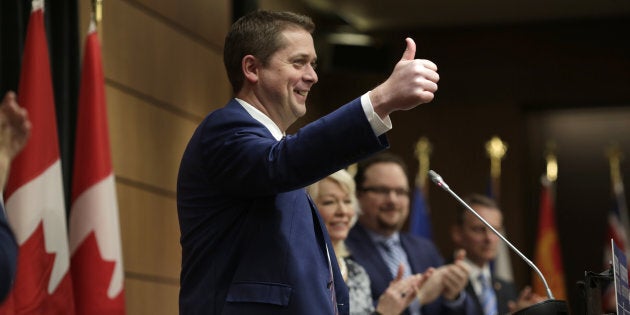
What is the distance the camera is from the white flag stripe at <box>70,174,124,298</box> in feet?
14.1

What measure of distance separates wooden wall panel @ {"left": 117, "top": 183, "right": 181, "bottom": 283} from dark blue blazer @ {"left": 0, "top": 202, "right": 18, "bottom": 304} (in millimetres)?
3553

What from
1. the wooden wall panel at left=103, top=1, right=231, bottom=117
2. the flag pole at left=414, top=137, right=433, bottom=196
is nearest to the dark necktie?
the wooden wall panel at left=103, top=1, right=231, bottom=117

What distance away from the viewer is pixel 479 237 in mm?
6355

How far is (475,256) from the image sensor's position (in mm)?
6336

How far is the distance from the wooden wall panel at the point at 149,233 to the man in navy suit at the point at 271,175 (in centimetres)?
289

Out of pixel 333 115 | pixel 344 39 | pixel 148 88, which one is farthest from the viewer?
pixel 344 39

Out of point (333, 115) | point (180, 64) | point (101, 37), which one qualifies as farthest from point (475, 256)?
point (333, 115)

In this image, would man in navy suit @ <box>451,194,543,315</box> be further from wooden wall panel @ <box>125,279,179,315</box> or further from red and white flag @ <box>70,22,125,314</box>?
red and white flag @ <box>70,22,125,314</box>

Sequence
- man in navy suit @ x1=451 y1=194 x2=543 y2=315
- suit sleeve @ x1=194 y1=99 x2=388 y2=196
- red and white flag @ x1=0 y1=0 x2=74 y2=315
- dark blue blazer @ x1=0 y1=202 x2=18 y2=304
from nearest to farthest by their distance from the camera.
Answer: dark blue blazer @ x1=0 y1=202 x2=18 y2=304 → suit sleeve @ x1=194 y1=99 x2=388 y2=196 → red and white flag @ x1=0 y1=0 x2=74 y2=315 → man in navy suit @ x1=451 y1=194 x2=543 y2=315

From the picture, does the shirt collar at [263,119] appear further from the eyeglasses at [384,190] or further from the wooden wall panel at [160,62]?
the wooden wall panel at [160,62]

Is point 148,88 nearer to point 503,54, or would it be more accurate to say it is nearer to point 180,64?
point 180,64

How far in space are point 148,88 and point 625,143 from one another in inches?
219

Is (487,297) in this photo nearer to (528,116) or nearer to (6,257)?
(528,116)

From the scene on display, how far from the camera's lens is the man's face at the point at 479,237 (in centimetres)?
632
